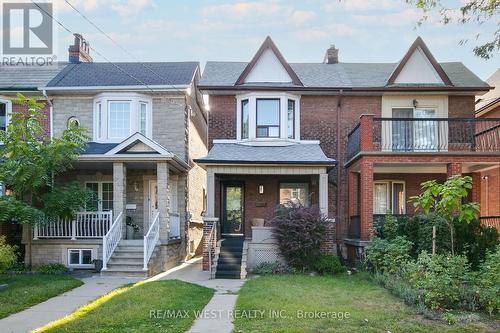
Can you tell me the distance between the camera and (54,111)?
18.9m

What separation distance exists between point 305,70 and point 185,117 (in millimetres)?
5669

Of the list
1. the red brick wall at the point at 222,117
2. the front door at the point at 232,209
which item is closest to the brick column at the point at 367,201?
the front door at the point at 232,209

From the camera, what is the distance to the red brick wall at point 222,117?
62.8 ft

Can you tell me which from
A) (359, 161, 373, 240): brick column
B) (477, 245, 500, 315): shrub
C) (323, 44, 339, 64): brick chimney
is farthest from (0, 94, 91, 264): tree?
(323, 44, 339, 64): brick chimney

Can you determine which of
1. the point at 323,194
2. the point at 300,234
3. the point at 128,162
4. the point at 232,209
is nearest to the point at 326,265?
the point at 300,234

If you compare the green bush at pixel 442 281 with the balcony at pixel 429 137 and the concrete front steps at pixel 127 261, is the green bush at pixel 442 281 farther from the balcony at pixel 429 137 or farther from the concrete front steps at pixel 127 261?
the concrete front steps at pixel 127 261

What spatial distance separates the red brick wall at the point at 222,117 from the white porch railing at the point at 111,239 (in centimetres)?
528

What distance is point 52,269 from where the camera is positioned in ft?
51.1

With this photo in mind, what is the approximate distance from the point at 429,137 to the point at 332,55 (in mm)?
6747

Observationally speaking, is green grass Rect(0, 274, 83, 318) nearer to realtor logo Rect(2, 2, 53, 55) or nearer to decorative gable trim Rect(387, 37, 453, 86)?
realtor logo Rect(2, 2, 53, 55)

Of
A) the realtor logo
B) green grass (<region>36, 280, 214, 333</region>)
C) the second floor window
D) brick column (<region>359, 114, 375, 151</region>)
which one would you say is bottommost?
green grass (<region>36, 280, 214, 333</region>)

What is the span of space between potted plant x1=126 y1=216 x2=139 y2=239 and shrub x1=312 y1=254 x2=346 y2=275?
679 centimetres

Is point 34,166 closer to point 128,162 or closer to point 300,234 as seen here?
point 128,162

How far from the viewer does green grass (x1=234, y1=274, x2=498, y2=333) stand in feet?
25.4
